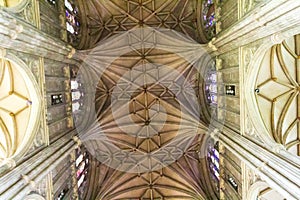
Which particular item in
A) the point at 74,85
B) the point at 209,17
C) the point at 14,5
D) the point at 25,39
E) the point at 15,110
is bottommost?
the point at 15,110

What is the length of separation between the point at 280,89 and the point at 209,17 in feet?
25.2

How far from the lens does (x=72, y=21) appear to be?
61.7 ft

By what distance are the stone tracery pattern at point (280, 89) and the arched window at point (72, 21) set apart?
11087 millimetres

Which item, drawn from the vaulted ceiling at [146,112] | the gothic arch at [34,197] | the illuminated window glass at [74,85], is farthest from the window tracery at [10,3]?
the vaulted ceiling at [146,112]

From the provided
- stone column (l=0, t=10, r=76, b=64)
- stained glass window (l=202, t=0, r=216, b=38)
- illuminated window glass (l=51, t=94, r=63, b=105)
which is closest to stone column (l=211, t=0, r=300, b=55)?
stained glass window (l=202, t=0, r=216, b=38)

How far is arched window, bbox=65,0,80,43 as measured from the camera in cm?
1784

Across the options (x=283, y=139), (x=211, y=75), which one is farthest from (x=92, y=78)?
(x=283, y=139)

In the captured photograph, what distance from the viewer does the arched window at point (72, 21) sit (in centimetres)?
1784

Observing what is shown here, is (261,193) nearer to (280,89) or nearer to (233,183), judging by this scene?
(233,183)

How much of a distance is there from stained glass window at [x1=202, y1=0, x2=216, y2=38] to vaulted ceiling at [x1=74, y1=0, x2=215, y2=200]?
34.5 inches

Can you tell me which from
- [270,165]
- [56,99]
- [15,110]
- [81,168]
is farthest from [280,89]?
[81,168]

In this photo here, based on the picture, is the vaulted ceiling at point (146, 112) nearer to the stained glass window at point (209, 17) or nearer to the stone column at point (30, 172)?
the stained glass window at point (209, 17)

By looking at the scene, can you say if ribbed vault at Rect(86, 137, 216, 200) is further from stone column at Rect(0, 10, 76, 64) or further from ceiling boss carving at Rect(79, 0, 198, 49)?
stone column at Rect(0, 10, 76, 64)

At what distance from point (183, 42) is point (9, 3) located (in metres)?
12.3
